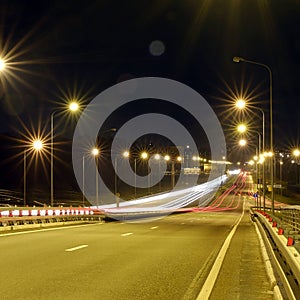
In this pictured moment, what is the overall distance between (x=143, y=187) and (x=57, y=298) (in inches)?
5376

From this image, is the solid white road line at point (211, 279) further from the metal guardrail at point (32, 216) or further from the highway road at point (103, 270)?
the metal guardrail at point (32, 216)

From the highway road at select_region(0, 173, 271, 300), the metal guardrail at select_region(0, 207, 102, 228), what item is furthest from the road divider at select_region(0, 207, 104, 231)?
the highway road at select_region(0, 173, 271, 300)

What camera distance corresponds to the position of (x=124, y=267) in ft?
42.3

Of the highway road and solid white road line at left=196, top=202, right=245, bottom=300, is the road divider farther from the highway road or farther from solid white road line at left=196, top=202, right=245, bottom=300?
solid white road line at left=196, top=202, right=245, bottom=300

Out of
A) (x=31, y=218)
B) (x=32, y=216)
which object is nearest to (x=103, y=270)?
(x=31, y=218)

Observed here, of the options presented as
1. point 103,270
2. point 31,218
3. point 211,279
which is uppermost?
point 31,218

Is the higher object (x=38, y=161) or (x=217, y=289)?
(x=38, y=161)

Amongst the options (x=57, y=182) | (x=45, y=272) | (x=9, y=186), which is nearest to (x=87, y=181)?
(x=57, y=182)

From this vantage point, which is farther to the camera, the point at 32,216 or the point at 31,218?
the point at 32,216

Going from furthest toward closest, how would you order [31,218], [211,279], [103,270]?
[31,218]
[103,270]
[211,279]

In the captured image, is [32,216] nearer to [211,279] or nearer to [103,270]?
[103,270]

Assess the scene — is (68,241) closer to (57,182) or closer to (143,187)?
(57,182)

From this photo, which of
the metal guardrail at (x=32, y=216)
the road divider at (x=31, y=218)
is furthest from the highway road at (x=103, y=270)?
the metal guardrail at (x=32, y=216)

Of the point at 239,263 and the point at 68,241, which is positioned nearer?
the point at 239,263
